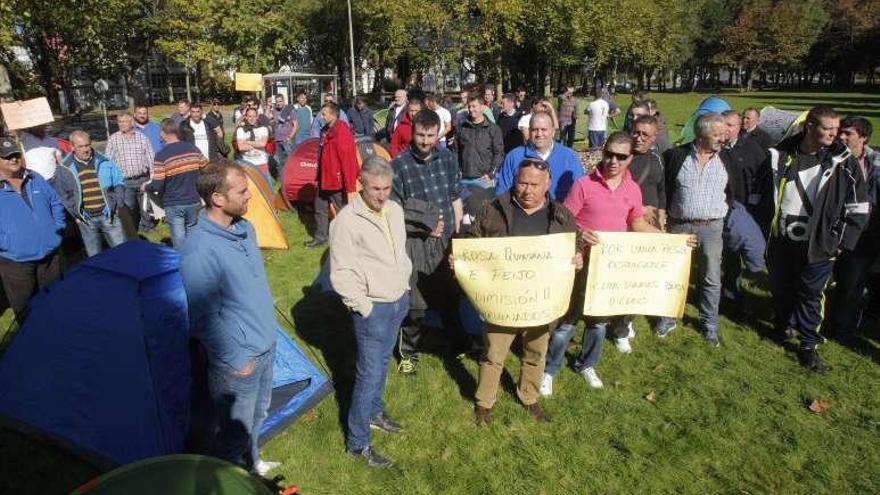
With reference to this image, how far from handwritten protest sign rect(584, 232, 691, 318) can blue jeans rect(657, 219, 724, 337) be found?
882mm

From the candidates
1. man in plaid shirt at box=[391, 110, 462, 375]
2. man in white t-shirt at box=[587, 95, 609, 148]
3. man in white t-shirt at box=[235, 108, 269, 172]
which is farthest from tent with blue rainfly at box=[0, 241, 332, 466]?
man in white t-shirt at box=[587, 95, 609, 148]

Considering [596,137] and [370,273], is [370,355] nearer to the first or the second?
[370,273]

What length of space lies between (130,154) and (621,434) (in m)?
7.27

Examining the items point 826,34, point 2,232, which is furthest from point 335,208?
point 826,34

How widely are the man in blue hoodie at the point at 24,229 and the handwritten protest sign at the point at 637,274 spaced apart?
187 inches

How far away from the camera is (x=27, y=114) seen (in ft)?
22.4

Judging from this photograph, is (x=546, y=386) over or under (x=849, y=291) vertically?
under

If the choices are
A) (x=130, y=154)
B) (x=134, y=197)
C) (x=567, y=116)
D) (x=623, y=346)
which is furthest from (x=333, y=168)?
(x=567, y=116)

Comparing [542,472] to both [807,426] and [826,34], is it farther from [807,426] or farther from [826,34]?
[826,34]

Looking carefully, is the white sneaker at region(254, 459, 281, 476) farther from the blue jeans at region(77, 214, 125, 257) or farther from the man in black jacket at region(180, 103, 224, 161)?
the man in black jacket at region(180, 103, 224, 161)

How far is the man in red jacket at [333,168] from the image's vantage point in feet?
26.0

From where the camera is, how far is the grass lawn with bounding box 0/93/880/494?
3.76 metres

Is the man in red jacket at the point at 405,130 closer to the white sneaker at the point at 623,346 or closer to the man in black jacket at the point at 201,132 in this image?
the man in black jacket at the point at 201,132

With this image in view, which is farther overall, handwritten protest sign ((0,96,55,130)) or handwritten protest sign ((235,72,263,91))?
handwritten protest sign ((235,72,263,91))
